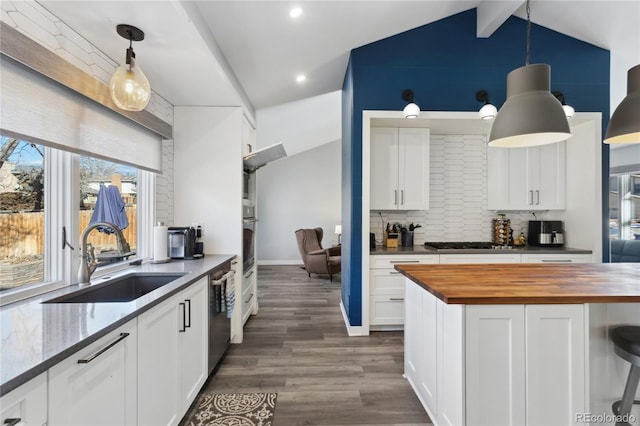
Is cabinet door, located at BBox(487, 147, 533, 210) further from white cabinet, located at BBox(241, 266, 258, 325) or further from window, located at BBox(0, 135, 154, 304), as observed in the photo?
window, located at BBox(0, 135, 154, 304)

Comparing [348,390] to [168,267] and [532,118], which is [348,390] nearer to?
[168,267]

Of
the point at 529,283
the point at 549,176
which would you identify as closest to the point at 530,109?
the point at 529,283

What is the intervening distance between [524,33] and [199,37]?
11.2 ft

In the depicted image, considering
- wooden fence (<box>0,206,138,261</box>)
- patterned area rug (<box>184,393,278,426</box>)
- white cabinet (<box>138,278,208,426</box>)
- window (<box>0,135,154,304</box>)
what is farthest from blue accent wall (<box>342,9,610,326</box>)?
wooden fence (<box>0,206,138,261</box>)

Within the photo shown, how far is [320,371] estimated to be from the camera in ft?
8.34

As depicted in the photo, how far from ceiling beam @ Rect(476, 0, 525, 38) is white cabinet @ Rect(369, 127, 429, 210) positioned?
113cm

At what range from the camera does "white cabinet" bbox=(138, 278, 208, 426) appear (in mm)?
1450

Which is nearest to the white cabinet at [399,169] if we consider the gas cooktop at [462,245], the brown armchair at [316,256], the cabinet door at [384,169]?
the cabinet door at [384,169]

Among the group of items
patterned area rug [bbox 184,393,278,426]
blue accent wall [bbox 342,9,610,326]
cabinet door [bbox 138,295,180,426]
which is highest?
blue accent wall [bbox 342,9,610,326]

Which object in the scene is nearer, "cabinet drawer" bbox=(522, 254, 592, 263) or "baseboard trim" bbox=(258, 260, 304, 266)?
"cabinet drawer" bbox=(522, 254, 592, 263)

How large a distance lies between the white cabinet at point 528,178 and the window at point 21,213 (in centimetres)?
423

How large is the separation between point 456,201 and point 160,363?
362 centimetres

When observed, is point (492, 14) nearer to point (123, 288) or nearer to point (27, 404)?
point (123, 288)

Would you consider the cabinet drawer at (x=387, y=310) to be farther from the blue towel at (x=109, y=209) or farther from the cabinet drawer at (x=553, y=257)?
the blue towel at (x=109, y=209)
